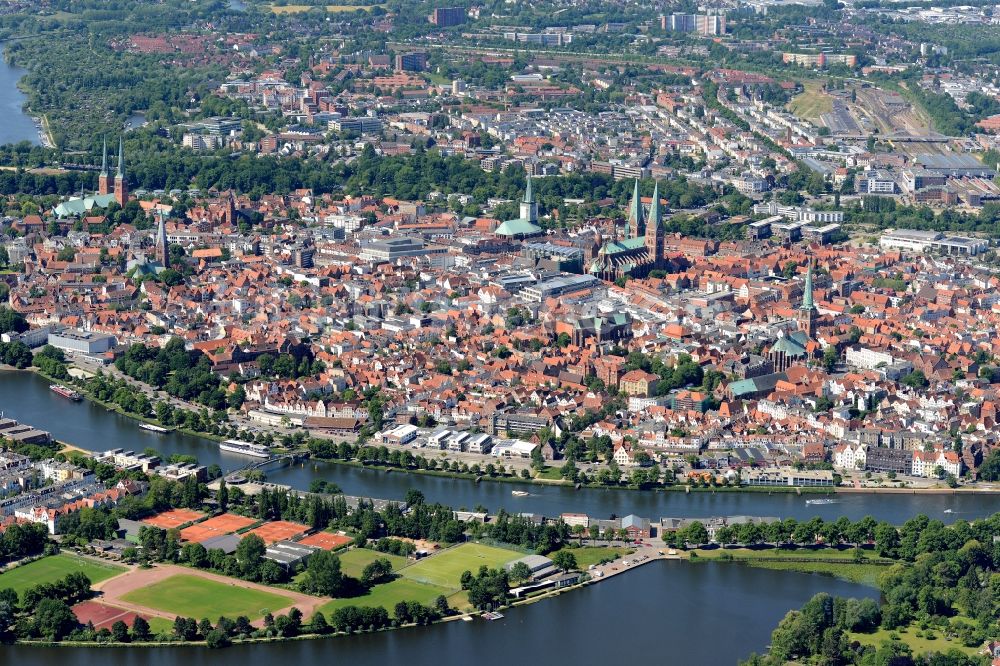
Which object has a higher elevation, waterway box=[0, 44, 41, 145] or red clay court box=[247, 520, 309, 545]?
waterway box=[0, 44, 41, 145]

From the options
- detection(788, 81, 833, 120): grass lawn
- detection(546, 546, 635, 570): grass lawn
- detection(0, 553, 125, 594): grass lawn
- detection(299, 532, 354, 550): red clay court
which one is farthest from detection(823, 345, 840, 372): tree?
detection(788, 81, 833, 120): grass lawn

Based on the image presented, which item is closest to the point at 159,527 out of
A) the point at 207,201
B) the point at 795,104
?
the point at 207,201

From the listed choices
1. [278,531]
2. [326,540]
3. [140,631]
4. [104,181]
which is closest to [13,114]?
[104,181]

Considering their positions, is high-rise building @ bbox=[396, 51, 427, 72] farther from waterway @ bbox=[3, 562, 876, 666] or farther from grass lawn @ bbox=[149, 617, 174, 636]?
grass lawn @ bbox=[149, 617, 174, 636]

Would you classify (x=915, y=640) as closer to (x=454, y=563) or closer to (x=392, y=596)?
(x=454, y=563)

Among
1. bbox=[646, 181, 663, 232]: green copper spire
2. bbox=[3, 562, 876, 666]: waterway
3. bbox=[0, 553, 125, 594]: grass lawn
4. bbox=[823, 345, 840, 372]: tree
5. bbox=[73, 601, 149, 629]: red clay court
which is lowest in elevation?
bbox=[3, 562, 876, 666]: waterway

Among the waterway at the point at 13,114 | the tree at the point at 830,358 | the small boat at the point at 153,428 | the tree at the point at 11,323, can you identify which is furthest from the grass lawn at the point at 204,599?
the waterway at the point at 13,114

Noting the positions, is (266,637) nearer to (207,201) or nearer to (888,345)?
(888,345)
